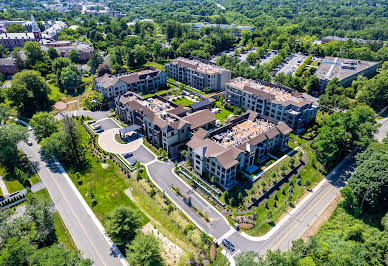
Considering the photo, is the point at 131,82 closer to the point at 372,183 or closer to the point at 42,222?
the point at 42,222

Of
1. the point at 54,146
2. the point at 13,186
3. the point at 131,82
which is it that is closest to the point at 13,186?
the point at 13,186

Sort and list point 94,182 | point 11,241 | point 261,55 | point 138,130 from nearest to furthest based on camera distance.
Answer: point 11,241 → point 94,182 → point 138,130 → point 261,55

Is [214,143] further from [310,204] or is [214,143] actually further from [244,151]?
[310,204]

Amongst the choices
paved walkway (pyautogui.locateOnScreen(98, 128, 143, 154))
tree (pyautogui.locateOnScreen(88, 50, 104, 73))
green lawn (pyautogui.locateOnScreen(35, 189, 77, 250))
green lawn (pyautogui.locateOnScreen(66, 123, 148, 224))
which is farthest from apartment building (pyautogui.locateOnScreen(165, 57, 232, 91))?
green lawn (pyautogui.locateOnScreen(35, 189, 77, 250))

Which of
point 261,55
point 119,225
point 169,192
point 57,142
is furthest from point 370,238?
point 261,55

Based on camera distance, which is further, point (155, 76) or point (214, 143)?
point (155, 76)

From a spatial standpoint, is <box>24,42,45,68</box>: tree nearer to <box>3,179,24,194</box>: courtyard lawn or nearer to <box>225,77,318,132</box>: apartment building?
<box>3,179,24,194</box>: courtyard lawn
